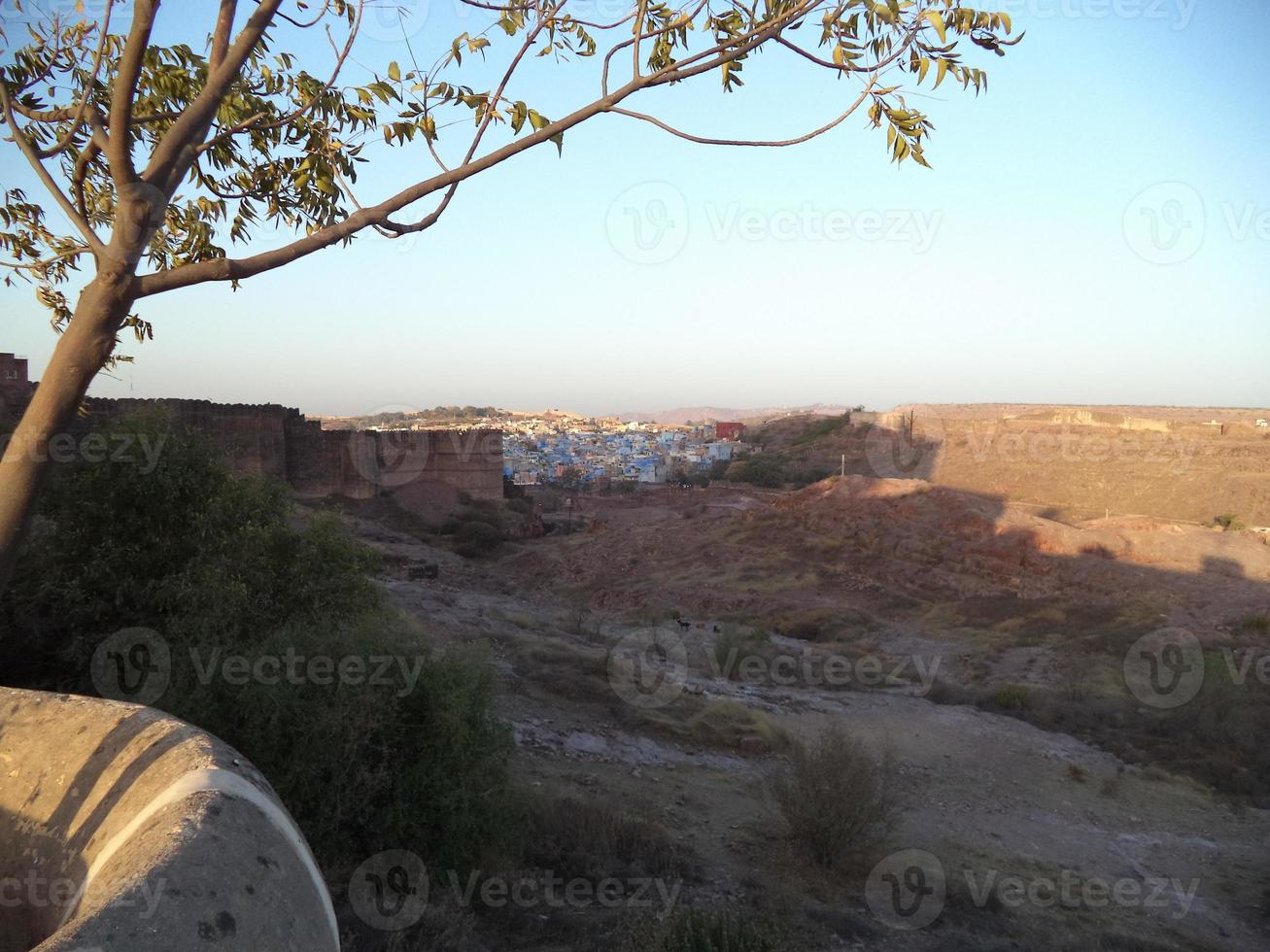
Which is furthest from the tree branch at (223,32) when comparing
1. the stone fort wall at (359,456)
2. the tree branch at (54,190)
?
the stone fort wall at (359,456)

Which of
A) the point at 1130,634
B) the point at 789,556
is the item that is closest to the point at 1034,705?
the point at 1130,634

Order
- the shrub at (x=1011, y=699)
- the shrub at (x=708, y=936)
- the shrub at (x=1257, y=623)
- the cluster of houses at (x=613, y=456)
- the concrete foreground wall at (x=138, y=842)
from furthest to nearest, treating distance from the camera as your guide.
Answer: the cluster of houses at (x=613, y=456) < the shrub at (x=1257, y=623) < the shrub at (x=1011, y=699) < the shrub at (x=708, y=936) < the concrete foreground wall at (x=138, y=842)

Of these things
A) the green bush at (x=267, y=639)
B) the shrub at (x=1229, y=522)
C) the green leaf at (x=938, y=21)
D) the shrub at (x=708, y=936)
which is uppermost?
the green leaf at (x=938, y=21)

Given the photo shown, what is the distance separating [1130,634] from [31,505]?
62.8ft

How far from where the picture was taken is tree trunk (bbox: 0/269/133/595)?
2355 mm

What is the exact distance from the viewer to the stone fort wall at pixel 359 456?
24.5 m

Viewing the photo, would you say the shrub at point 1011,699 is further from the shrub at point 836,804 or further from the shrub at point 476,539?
the shrub at point 476,539

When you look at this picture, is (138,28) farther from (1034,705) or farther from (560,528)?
(560,528)

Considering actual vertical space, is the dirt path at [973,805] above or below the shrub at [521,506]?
below

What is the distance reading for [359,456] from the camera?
2888 cm

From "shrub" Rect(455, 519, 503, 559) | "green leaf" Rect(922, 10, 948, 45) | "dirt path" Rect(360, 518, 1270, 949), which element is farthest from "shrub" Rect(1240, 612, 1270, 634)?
"shrub" Rect(455, 519, 503, 559)

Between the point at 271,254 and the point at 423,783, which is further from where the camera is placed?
the point at 423,783

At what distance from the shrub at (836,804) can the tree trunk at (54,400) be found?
659cm

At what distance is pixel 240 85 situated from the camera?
393 cm
